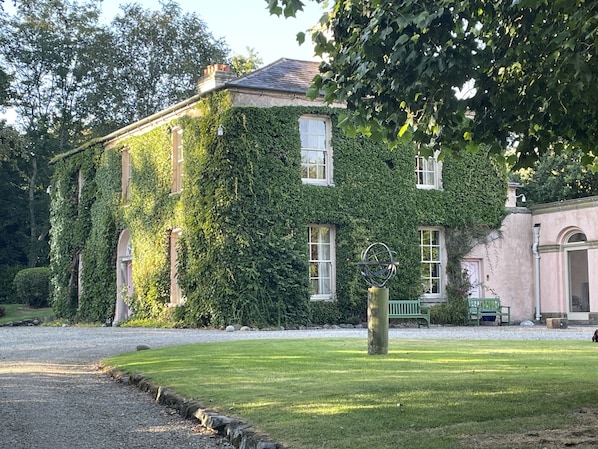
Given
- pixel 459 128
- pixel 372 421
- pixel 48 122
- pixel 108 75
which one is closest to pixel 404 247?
pixel 459 128

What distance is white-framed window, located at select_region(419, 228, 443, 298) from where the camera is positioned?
27.0 meters

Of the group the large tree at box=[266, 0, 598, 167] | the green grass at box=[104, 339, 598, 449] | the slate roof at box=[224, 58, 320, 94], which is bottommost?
the green grass at box=[104, 339, 598, 449]

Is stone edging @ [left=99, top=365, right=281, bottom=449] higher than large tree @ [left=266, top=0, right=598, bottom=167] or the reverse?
the reverse

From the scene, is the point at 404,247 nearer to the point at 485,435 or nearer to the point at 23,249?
the point at 485,435

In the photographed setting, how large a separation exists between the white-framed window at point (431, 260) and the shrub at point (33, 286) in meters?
21.8

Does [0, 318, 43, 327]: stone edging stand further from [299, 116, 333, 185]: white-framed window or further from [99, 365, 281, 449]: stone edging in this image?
[99, 365, 281, 449]: stone edging

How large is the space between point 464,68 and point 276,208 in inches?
681

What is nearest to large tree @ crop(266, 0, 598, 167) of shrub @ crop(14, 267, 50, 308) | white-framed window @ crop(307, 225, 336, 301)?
white-framed window @ crop(307, 225, 336, 301)

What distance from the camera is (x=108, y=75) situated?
47250mm

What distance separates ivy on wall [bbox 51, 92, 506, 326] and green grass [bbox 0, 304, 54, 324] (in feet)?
33.1

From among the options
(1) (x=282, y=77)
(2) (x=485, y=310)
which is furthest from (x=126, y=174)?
(2) (x=485, y=310)

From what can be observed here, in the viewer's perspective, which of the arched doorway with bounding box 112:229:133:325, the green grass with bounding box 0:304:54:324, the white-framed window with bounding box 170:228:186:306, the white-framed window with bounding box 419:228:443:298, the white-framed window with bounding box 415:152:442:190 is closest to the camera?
the white-framed window with bounding box 170:228:186:306

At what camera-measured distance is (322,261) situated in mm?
25047

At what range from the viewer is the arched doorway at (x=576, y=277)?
27.8m
